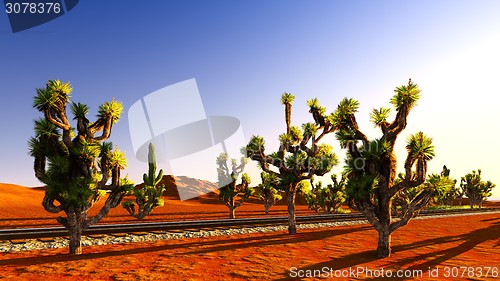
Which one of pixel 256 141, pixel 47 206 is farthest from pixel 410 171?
pixel 47 206

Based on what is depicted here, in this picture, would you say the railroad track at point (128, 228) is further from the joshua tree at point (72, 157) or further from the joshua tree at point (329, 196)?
the joshua tree at point (329, 196)

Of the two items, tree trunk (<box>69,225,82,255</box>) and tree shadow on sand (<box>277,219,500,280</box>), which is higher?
tree trunk (<box>69,225,82,255</box>)

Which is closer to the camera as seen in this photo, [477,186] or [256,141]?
[256,141]

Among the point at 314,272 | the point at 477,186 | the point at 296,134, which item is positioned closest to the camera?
the point at 314,272

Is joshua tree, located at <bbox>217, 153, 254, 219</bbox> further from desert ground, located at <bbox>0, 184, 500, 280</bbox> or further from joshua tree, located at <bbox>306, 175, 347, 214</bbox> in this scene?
desert ground, located at <bbox>0, 184, 500, 280</bbox>

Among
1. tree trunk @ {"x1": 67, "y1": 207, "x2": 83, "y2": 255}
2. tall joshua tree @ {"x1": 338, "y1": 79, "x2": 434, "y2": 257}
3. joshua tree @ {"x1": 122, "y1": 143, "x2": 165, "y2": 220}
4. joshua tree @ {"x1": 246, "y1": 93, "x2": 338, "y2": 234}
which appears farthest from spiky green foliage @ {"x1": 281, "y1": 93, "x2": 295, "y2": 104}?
joshua tree @ {"x1": 122, "y1": 143, "x2": 165, "y2": 220}

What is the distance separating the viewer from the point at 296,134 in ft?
62.3

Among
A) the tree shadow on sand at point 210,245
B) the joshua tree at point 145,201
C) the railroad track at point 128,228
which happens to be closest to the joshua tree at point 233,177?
the joshua tree at point 145,201

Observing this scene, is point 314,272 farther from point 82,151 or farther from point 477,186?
point 477,186

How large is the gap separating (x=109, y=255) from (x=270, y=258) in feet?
20.7

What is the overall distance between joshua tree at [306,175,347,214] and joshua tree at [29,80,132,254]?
93.3ft

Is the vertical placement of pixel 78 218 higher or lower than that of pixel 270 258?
higher

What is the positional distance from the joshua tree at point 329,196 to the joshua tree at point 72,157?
2845 cm

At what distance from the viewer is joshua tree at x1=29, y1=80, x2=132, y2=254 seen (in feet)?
38.0
